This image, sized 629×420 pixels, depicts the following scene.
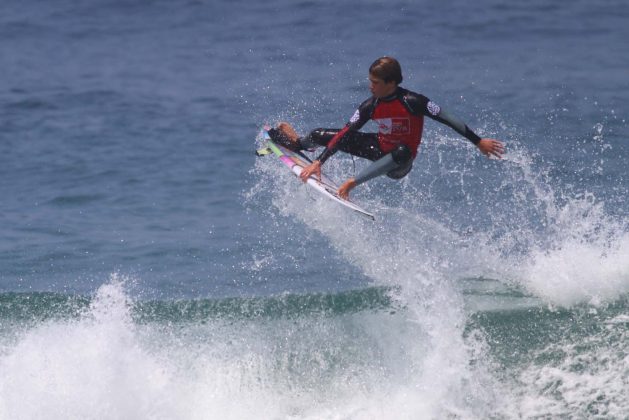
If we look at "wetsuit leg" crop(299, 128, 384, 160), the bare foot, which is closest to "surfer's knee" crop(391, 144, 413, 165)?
"wetsuit leg" crop(299, 128, 384, 160)

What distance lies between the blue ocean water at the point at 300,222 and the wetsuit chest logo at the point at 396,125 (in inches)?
56.9

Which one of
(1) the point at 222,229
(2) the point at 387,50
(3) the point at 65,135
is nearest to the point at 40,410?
(1) the point at 222,229

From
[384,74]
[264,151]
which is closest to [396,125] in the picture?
[384,74]

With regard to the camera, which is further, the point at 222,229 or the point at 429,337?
the point at 222,229

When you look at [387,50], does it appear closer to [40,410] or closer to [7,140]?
[7,140]

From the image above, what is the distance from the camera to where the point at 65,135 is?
18.0m

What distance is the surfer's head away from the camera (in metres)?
8.30

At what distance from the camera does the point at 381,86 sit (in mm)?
8398

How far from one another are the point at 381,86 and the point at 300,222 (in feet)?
15.4

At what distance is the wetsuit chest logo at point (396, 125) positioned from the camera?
28.7ft

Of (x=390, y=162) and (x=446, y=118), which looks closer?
(x=446, y=118)

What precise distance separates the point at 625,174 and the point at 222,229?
574cm

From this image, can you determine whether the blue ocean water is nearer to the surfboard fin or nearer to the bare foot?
the surfboard fin

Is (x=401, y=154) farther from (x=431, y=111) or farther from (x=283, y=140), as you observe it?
(x=283, y=140)
